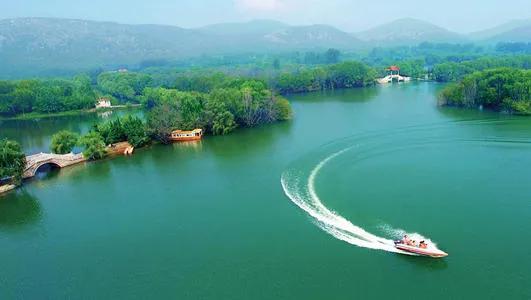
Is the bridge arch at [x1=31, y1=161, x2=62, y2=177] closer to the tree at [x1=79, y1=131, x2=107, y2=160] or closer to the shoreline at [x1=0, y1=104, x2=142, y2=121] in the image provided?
the tree at [x1=79, y1=131, x2=107, y2=160]

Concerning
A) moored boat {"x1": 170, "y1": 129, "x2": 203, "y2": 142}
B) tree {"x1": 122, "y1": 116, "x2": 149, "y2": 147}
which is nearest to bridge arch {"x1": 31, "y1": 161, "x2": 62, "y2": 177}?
tree {"x1": 122, "y1": 116, "x2": 149, "y2": 147}

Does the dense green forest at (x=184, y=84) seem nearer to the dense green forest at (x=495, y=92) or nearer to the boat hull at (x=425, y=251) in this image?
the dense green forest at (x=495, y=92)

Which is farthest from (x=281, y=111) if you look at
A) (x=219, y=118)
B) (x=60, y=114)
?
(x=60, y=114)

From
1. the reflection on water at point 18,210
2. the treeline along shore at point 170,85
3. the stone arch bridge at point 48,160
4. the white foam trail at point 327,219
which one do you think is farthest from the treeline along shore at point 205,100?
the white foam trail at point 327,219

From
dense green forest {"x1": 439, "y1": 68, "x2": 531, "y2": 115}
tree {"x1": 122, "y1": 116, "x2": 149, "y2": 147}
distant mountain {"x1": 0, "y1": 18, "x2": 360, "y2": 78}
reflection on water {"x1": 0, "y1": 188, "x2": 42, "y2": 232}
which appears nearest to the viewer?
reflection on water {"x1": 0, "y1": 188, "x2": 42, "y2": 232}

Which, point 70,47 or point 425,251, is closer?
point 425,251

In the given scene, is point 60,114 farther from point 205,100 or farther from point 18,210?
point 18,210
